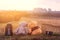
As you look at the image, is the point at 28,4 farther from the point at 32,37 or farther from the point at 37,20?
the point at 32,37

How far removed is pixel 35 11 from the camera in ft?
6.79

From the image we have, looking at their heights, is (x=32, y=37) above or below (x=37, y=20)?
below

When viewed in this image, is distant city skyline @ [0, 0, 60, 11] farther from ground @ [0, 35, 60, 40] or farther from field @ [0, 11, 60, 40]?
ground @ [0, 35, 60, 40]

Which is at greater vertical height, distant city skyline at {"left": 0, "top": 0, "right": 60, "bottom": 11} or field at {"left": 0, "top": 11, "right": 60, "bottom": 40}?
distant city skyline at {"left": 0, "top": 0, "right": 60, "bottom": 11}

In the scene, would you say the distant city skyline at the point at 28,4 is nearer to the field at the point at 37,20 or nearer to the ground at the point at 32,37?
the field at the point at 37,20

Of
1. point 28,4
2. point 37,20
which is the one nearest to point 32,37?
point 37,20

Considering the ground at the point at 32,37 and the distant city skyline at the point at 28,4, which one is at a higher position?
the distant city skyline at the point at 28,4

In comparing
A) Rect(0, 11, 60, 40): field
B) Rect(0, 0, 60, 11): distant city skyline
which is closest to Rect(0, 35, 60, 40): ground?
Rect(0, 11, 60, 40): field

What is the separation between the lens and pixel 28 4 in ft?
6.83

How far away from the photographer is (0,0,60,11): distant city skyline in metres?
2.06

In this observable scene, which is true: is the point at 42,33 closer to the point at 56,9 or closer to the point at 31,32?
the point at 31,32

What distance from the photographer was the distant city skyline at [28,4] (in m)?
2.06

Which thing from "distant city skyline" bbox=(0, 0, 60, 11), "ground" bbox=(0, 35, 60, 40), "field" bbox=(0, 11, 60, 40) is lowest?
"ground" bbox=(0, 35, 60, 40)

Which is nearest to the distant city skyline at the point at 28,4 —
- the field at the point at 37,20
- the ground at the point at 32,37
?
the field at the point at 37,20
